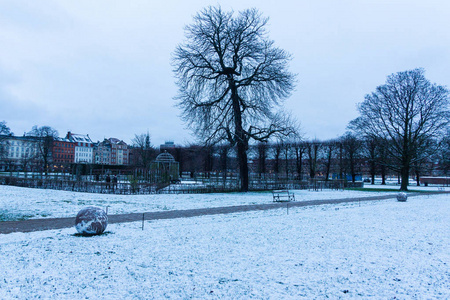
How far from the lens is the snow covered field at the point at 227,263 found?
554 cm

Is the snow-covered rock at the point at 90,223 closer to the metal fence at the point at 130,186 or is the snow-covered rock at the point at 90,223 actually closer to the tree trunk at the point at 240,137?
the metal fence at the point at 130,186

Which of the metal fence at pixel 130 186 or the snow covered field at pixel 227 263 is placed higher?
the metal fence at pixel 130 186

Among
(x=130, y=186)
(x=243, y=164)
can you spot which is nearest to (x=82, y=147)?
(x=130, y=186)

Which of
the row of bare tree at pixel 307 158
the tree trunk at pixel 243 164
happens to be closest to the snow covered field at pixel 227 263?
the tree trunk at pixel 243 164

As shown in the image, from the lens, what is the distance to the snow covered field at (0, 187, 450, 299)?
5.54m

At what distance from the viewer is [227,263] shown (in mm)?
7102

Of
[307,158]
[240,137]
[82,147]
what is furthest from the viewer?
[82,147]

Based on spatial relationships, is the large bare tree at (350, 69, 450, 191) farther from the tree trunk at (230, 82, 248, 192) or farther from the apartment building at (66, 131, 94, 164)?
the apartment building at (66, 131, 94, 164)

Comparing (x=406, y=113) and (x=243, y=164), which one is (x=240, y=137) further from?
(x=406, y=113)

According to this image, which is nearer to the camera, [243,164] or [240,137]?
[240,137]

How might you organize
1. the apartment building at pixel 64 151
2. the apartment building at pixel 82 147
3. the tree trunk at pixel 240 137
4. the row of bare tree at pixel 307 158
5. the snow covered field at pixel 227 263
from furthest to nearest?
1. the apartment building at pixel 82 147
2. the apartment building at pixel 64 151
3. the row of bare tree at pixel 307 158
4. the tree trunk at pixel 240 137
5. the snow covered field at pixel 227 263

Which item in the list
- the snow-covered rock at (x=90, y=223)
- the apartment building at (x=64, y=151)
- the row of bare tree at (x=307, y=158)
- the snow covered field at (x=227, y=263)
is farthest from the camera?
the apartment building at (x=64, y=151)

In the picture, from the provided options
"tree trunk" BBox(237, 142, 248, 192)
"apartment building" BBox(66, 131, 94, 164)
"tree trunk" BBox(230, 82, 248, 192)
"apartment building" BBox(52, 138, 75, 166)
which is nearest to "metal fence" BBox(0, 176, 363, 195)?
"tree trunk" BBox(237, 142, 248, 192)

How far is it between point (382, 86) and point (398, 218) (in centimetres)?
2845
